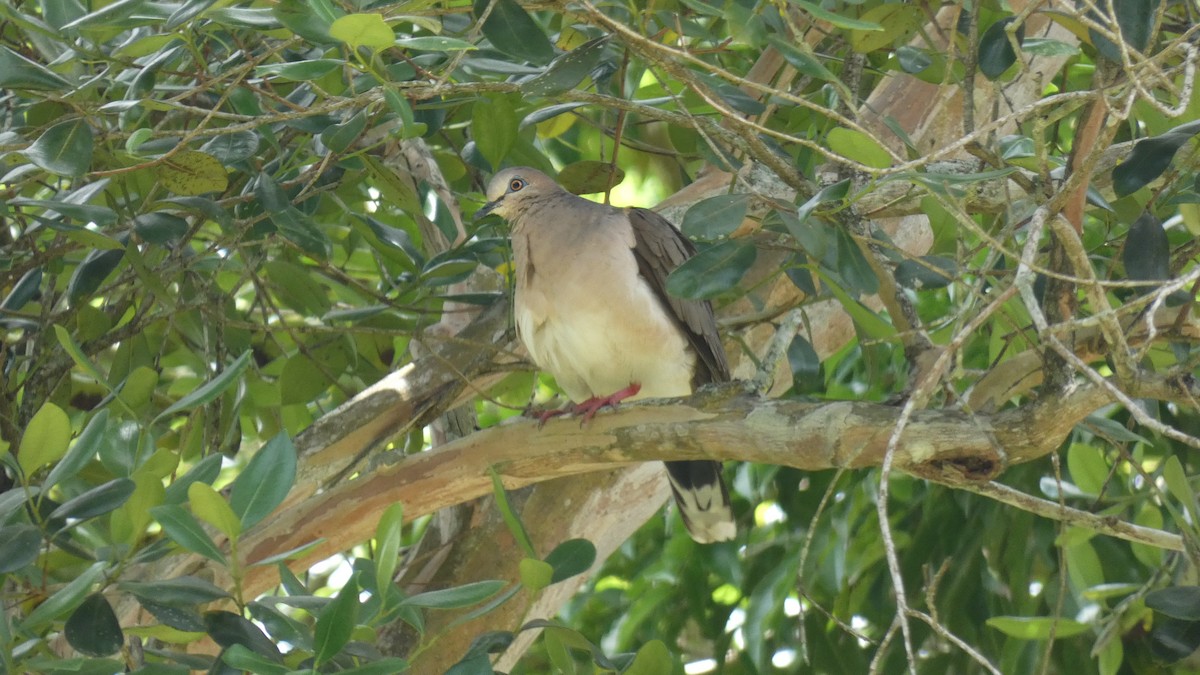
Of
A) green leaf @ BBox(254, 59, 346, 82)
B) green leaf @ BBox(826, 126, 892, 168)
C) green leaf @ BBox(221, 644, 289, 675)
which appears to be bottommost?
green leaf @ BBox(221, 644, 289, 675)

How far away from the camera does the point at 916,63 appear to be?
2.62 meters

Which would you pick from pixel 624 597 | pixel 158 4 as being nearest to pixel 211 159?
pixel 158 4

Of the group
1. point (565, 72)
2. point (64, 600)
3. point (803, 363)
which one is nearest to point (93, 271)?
point (64, 600)

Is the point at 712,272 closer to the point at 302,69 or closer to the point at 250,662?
the point at 302,69

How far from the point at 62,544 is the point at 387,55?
1298 mm

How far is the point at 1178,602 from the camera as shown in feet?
7.76

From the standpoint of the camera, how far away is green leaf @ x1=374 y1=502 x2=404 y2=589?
6.43 ft

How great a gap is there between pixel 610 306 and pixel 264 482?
1.42m

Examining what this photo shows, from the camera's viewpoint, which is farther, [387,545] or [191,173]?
[191,173]

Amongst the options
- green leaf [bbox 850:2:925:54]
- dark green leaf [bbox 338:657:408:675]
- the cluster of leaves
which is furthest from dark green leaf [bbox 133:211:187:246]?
green leaf [bbox 850:2:925:54]

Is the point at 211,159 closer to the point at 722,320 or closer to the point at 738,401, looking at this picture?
the point at 738,401

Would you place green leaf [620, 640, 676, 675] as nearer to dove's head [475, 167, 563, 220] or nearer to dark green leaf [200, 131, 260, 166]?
dark green leaf [200, 131, 260, 166]

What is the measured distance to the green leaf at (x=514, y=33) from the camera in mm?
2168

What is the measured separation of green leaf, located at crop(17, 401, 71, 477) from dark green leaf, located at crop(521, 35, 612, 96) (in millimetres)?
1024
